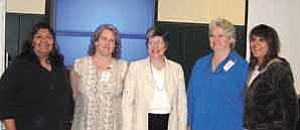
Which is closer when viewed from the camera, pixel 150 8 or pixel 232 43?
pixel 232 43

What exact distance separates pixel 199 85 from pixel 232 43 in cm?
41

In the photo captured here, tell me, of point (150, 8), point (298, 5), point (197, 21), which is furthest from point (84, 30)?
point (298, 5)

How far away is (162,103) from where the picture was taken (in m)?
3.76

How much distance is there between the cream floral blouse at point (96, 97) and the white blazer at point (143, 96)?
7 centimetres

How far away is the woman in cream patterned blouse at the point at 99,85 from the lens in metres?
3.70

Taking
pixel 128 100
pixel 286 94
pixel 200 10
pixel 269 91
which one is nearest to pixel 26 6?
pixel 200 10

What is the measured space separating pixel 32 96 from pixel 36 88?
0.06 meters

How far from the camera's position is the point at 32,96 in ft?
10.9

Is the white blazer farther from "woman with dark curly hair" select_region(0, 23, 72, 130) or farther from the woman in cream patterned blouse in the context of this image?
"woman with dark curly hair" select_region(0, 23, 72, 130)

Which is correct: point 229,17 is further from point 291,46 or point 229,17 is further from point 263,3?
point 291,46

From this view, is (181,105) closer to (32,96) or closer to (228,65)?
(228,65)

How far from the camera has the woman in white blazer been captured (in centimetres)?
375

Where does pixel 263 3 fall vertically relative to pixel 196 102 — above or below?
above

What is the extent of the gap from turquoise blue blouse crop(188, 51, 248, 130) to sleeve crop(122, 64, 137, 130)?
51 centimetres
